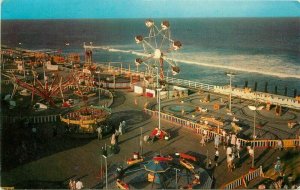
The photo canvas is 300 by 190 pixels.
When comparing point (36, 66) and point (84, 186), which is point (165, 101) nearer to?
point (84, 186)

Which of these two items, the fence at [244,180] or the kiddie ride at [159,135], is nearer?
the fence at [244,180]

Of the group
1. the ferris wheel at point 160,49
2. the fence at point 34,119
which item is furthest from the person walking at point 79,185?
the ferris wheel at point 160,49

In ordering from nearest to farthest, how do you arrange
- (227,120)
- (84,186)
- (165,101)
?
(84,186), (227,120), (165,101)

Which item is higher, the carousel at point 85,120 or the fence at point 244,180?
the carousel at point 85,120

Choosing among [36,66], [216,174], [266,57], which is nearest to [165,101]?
[216,174]

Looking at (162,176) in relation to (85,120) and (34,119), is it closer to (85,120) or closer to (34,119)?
(85,120)

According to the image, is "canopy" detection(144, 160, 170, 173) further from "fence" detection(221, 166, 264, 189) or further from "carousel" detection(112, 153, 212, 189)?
"fence" detection(221, 166, 264, 189)

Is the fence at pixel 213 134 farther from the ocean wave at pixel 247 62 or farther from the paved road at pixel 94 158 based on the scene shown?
the ocean wave at pixel 247 62
